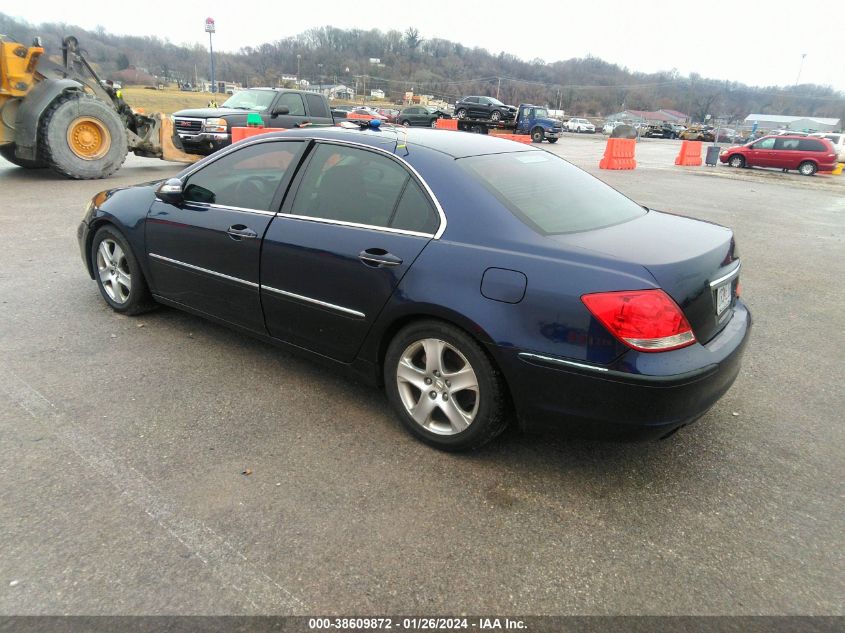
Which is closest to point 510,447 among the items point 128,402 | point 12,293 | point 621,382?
point 621,382

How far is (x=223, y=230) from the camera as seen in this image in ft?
12.2

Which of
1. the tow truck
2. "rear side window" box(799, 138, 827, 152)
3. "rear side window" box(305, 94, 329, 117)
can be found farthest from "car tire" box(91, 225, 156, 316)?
the tow truck

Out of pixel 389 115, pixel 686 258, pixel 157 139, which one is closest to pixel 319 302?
pixel 686 258

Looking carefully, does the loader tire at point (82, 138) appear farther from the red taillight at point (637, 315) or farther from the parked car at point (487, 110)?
the parked car at point (487, 110)

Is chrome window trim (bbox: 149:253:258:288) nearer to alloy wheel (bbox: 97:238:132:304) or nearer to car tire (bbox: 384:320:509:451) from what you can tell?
alloy wheel (bbox: 97:238:132:304)

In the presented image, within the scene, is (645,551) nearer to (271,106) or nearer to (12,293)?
(12,293)

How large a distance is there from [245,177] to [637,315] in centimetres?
264

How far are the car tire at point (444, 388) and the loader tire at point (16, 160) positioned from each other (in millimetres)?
10469

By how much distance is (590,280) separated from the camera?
2.53m

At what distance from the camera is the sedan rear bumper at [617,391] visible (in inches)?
97.3

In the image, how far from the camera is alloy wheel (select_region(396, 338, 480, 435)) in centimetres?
288

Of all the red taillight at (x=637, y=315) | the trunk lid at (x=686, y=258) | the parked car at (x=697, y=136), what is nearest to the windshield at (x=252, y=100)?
the trunk lid at (x=686, y=258)

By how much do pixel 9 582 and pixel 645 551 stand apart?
2405 millimetres

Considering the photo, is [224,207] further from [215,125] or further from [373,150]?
[215,125]
